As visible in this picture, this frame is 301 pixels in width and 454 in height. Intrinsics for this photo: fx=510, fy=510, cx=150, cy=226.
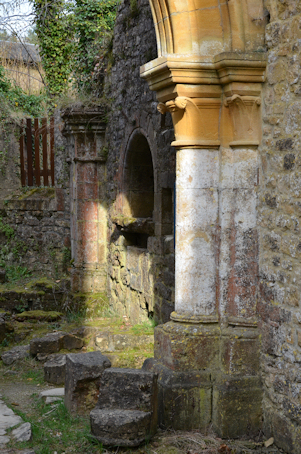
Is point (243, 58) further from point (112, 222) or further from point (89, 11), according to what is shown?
point (89, 11)

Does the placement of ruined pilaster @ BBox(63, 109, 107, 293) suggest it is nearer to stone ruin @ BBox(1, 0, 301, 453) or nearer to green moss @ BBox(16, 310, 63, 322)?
green moss @ BBox(16, 310, 63, 322)

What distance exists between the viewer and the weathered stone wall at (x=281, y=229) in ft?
10.4

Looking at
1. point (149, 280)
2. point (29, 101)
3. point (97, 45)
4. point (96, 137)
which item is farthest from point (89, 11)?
point (29, 101)

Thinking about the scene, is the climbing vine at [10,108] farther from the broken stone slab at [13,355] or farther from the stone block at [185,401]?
the stone block at [185,401]

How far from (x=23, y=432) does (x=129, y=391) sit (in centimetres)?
81

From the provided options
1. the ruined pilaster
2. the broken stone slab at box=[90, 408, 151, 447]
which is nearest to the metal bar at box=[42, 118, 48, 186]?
the ruined pilaster

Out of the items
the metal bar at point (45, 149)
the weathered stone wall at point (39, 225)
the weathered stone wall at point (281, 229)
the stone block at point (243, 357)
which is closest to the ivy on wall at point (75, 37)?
the metal bar at point (45, 149)

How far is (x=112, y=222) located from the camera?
7648 mm

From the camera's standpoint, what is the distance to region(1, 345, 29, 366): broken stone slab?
5906mm

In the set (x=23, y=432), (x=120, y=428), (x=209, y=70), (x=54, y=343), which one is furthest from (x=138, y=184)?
(x=120, y=428)

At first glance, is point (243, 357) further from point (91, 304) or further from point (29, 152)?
point (29, 152)

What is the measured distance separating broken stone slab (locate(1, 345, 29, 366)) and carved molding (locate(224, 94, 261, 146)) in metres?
3.82

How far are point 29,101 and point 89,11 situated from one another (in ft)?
20.0

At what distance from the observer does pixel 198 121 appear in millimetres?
3641
